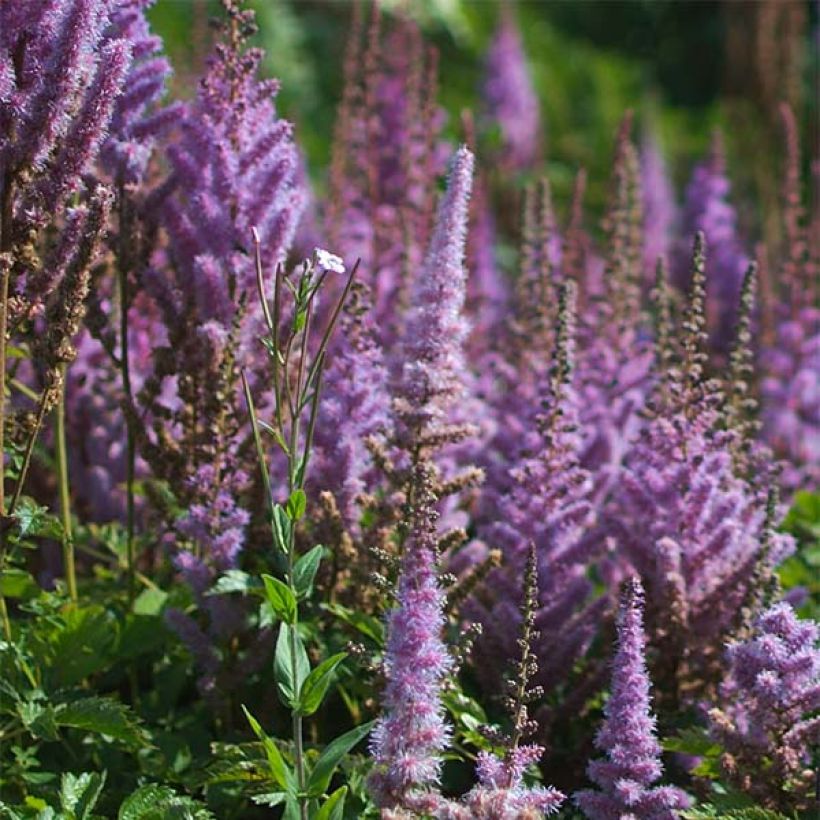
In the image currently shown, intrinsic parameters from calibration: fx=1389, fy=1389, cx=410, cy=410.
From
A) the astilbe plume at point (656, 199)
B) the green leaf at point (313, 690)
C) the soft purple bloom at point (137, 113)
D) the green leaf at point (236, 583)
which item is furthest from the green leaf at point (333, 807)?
the astilbe plume at point (656, 199)

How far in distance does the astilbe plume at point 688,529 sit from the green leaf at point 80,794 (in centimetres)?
117

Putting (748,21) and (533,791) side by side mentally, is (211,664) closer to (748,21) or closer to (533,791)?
(533,791)

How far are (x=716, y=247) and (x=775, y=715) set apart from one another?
11.0 feet

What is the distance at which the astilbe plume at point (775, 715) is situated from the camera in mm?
2314

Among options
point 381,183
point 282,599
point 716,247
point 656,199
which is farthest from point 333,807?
point 656,199

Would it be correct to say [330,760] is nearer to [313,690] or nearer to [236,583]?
[313,690]

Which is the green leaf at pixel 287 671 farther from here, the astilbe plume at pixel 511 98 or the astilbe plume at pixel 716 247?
the astilbe plume at pixel 511 98

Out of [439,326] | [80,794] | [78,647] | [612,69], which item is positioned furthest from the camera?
[612,69]

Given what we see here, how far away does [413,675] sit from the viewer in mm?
1963

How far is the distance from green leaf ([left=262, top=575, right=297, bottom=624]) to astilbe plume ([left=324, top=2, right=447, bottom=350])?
5.88 feet

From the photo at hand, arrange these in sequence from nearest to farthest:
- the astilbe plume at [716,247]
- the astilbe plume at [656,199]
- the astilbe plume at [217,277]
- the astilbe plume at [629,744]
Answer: the astilbe plume at [629,744] → the astilbe plume at [217,277] → the astilbe plume at [716,247] → the astilbe plume at [656,199]

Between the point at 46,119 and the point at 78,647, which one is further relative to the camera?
the point at 78,647

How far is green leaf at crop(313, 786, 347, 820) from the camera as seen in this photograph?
1.97 meters

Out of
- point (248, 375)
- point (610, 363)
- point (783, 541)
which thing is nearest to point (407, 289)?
point (610, 363)
